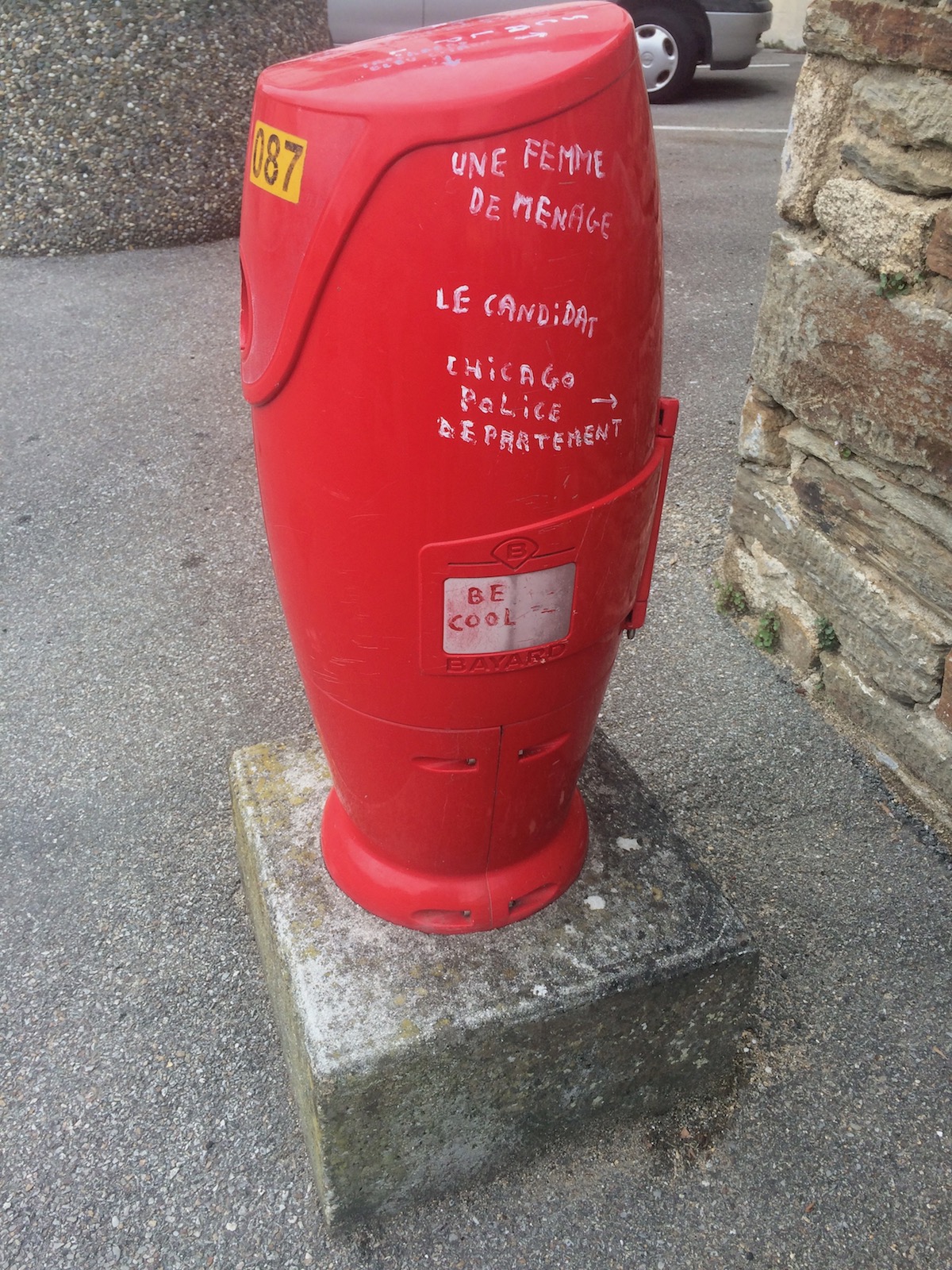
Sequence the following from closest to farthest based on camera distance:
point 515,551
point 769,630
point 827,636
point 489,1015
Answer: point 515,551 < point 489,1015 < point 827,636 < point 769,630

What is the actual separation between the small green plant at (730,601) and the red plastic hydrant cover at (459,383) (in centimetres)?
152

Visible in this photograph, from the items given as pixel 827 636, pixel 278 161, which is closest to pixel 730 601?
pixel 827 636

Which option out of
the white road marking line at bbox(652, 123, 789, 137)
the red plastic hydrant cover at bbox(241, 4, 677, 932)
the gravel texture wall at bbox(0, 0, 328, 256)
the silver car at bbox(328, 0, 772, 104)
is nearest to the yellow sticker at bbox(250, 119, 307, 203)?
the red plastic hydrant cover at bbox(241, 4, 677, 932)

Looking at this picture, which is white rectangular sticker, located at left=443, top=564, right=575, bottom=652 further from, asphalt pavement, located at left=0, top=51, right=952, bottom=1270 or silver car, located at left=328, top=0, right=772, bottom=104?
silver car, located at left=328, top=0, right=772, bottom=104

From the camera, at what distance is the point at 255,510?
371 centimetres

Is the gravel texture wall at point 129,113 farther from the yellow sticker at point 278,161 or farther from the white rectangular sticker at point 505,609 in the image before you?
the white rectangular sticker at point 505,609

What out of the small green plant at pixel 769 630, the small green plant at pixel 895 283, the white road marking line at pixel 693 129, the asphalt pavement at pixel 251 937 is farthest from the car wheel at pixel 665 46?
the small green plant at pixel 895 283

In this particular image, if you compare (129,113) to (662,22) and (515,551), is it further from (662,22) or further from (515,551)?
(662,22)

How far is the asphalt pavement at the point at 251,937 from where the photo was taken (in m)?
1.70

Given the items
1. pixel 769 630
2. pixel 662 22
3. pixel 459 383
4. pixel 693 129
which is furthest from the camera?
pixel 662 22

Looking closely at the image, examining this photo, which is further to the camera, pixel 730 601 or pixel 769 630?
pixel 730 601

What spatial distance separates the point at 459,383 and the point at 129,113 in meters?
5.24

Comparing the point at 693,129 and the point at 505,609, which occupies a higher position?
the point at 505,609

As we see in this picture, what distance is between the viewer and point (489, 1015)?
1.60 m
